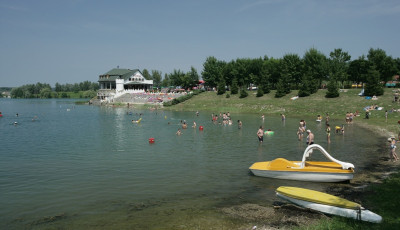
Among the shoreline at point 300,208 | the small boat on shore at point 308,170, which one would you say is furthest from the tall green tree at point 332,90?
the small boat on shore at point 308,170

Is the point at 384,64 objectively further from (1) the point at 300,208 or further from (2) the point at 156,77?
(2) the point at 156,77

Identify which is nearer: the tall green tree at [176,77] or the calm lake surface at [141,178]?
the calm lake surface at [141,178]

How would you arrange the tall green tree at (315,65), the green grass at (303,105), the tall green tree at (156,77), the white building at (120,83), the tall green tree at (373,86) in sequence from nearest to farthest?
1. the green grass at (303,105)
2. the tall green tree at (373,86)
3. the tall green tree at (315,65)
4. the white building at (120,83)
5. the tall green tree at (156,77)

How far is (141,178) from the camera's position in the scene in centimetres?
1989

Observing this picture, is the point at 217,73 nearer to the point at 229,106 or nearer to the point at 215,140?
the point at 229,106

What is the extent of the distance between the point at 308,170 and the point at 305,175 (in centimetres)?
38

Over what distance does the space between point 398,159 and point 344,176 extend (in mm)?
8134

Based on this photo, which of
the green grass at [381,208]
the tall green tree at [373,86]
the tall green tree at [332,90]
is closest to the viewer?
the green grass at [381,208]

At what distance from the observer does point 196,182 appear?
742 inches

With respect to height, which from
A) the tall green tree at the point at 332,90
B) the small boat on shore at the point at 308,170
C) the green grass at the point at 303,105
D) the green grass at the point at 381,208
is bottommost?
the green grass at the point at 381,208

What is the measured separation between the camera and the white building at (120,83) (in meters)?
114

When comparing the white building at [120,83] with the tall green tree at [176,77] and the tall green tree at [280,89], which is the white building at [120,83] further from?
the tall green tree at [280,89]

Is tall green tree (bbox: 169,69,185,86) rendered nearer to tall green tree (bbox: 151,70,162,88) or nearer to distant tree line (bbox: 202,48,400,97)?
distant tree line (bbox: 202,48,400,97)

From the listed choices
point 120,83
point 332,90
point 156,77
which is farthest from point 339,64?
point 156,77
